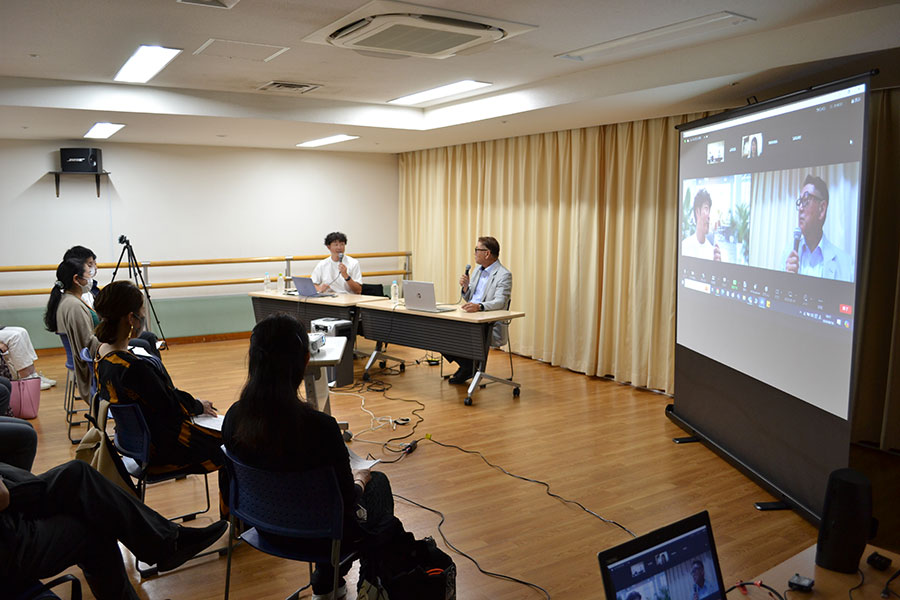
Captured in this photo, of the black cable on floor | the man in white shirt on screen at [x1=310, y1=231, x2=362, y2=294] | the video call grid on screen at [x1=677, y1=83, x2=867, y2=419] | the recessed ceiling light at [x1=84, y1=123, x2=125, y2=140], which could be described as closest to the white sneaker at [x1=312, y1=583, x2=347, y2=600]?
the black cable on floor

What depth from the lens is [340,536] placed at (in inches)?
87.7

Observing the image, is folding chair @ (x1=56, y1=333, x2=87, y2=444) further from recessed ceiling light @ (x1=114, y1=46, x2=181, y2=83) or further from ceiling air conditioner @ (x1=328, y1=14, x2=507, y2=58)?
ceiling air conditioner @ (x1=328, y1=14, x2=507, y2=58)

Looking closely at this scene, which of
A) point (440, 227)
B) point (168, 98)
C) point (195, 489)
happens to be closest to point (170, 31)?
point (168, 98)

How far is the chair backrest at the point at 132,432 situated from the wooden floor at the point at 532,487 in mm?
558

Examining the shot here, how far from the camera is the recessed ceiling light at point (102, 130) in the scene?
A: 640cm

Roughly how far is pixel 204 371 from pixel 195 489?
119 inches

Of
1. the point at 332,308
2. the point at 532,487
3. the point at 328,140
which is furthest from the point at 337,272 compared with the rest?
the point at 532,487

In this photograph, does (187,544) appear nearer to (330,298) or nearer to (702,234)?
(702,234)

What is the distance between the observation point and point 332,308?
6.55 metres

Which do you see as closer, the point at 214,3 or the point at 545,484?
the point at 214,3

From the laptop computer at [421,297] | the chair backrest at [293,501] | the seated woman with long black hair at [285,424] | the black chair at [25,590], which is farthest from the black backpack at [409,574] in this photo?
the laptop computer at [421,297]

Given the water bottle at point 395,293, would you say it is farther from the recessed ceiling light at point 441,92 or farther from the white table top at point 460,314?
the recessed ceiling light at point 441,92

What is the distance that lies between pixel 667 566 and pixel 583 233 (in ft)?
17.8

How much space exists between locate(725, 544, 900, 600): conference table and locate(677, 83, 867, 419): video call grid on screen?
4.82 feet
